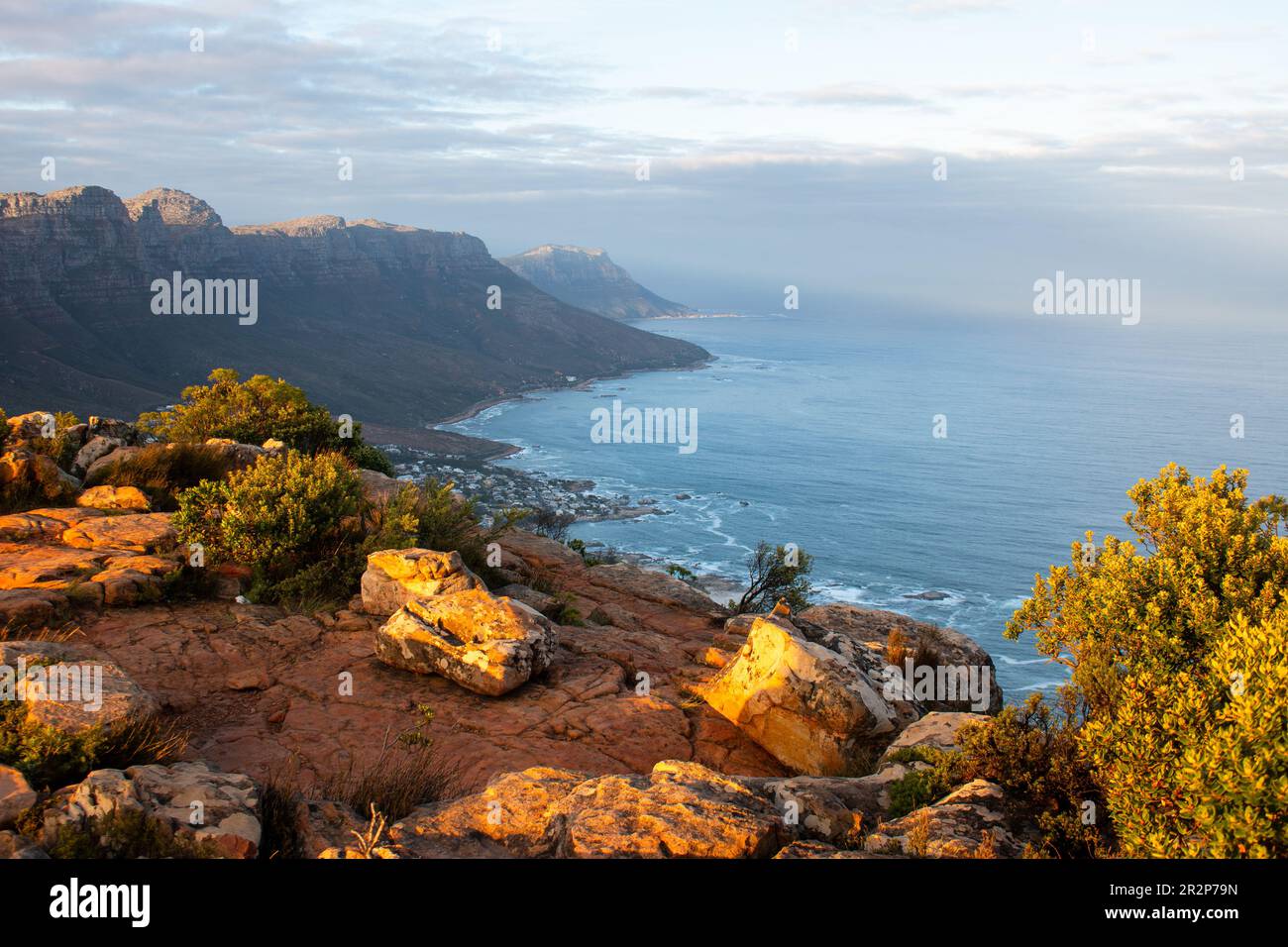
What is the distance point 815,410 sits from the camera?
14138cm

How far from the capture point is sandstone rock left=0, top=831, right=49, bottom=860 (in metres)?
5.15

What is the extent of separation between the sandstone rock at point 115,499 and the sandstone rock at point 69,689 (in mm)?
7288

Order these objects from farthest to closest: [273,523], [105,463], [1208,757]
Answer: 1. [105,463]
2. [273,523]
3. [1208,757]

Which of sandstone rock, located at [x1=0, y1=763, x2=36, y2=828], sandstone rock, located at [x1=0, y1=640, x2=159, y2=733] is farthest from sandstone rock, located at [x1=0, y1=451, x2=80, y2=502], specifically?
sandstone rock, located at [x1=0, y1=763, x2=36, y2=828]

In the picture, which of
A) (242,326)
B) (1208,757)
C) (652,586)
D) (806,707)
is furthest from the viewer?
(242,326)

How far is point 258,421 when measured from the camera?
2161 centimetres

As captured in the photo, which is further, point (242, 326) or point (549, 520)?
point (242, 326)

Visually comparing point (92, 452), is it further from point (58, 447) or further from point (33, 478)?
point (33, 478)

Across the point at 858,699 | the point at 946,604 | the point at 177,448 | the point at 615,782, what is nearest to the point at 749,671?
the point at 858,699

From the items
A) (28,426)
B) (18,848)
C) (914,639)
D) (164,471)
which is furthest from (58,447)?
(914,639)

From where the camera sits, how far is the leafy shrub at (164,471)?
1579cm

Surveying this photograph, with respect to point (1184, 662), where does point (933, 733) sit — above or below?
below

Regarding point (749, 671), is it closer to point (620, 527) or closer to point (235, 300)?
point (620, 527)

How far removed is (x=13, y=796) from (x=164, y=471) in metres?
11.6
